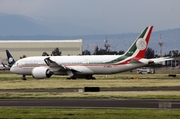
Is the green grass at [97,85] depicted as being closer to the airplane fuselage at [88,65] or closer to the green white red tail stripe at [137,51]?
the airplane fuselage at [88,65]

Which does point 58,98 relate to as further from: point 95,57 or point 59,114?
point 95,57

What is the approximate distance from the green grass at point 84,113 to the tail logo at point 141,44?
4810 cm

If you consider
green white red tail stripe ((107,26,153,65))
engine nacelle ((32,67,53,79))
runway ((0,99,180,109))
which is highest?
green white red tail stripe ((107,26,153,65))

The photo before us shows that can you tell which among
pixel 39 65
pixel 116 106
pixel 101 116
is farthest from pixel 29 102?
pixel 39 65

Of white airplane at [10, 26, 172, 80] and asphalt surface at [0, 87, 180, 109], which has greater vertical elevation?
white airplane at [10, 26, 172, 80]

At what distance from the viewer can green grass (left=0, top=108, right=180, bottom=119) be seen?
28.8 m

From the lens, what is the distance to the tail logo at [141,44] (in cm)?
7994

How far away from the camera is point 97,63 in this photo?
266 ft

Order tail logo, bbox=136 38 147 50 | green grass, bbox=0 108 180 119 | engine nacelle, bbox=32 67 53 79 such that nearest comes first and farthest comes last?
green grass, bbox=0 108 180 119, tail logo, bbox=136 38 147 50, engine nacelle, bbox=32 67 53 79

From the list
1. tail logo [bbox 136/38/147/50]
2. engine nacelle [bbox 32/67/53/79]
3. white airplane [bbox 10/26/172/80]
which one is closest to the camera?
white airplane [bbox 10/26/172/80]

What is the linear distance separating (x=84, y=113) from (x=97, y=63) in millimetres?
50585

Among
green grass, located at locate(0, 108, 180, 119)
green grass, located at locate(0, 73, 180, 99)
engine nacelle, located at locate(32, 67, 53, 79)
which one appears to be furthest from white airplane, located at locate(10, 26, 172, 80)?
green grass, located at locate(0, 108, 180, 119)

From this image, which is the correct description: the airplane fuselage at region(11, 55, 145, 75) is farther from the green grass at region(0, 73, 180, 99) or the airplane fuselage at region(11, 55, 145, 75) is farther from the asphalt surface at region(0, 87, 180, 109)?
the asphalt surface at region(0, 87, 180, 109)

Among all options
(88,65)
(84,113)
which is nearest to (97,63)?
(88,65)
